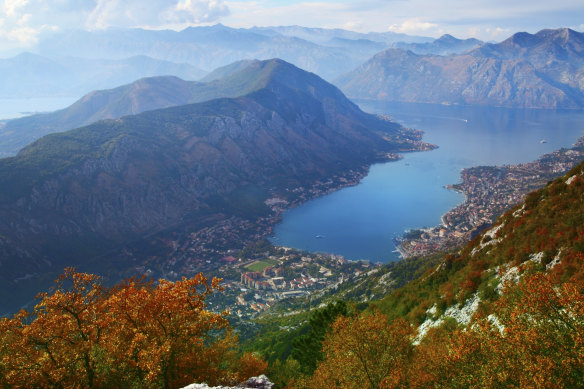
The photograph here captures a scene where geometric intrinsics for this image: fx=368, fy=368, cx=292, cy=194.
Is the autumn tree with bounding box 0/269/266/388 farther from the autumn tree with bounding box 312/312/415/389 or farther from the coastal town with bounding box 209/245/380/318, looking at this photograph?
the coastal town with bounding box 209/245/380/318

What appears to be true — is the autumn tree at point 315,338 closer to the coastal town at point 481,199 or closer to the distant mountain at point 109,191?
the coastal town at point 481,199

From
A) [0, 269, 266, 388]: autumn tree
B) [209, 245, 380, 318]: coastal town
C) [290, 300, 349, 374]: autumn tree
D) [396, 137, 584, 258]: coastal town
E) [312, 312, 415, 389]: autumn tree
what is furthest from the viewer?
[396, 137, 584, 258]: coastal town

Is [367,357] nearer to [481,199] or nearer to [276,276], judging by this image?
[276,276]

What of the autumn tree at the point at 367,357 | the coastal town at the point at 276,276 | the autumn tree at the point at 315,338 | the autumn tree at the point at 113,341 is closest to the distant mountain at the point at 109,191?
the coastal town at the point at 276,276

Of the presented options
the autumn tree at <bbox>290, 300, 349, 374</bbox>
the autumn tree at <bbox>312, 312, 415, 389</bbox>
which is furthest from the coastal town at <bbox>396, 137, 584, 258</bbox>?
the autumn tree at <bbox>312, 312, 415, 389</bbox>

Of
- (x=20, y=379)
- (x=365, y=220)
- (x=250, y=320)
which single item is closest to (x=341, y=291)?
(x=250, y=320)

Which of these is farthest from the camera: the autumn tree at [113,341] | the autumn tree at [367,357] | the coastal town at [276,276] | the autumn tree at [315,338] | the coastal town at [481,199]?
the coastal town at [481,199]

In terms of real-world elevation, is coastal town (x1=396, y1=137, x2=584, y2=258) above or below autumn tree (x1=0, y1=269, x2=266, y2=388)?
below

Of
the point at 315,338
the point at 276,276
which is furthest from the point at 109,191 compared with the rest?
the point at 315,338
